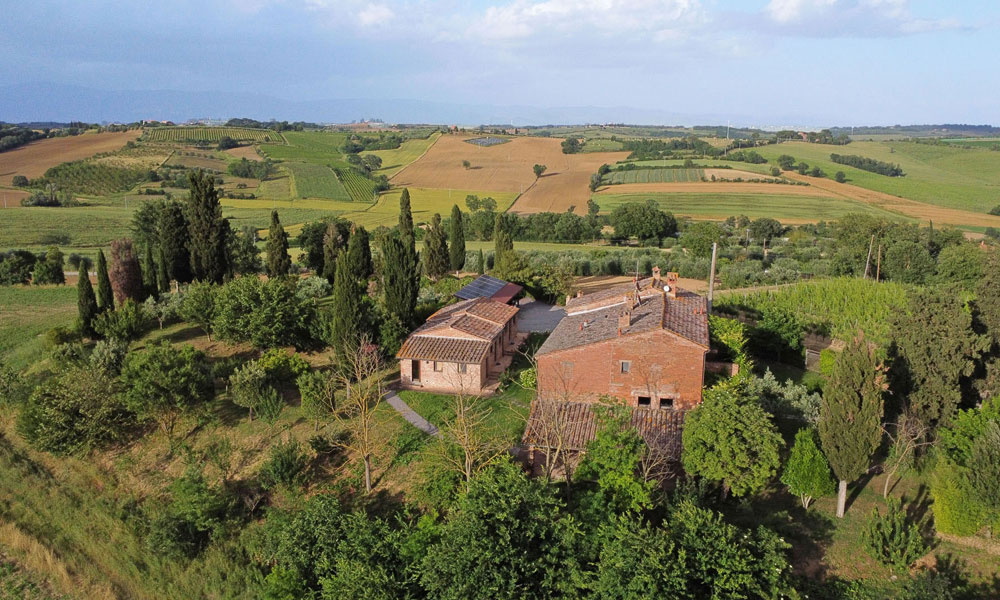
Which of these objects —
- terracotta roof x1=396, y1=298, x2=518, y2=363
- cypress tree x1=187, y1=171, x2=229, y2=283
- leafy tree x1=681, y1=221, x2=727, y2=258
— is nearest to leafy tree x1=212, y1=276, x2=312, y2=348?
terracotta roof x1=396, y1=298, x2=518, y2=363

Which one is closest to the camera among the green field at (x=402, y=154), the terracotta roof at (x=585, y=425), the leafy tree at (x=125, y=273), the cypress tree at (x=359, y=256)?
the terracotta roof at (x=585, y=425)

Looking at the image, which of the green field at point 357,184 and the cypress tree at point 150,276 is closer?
the cypress tree at point 150,276

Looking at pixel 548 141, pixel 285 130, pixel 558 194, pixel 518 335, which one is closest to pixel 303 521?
pixel 518 335

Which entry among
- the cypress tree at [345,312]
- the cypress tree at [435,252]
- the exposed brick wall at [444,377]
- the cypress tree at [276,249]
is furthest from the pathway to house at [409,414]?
the cypress tree at [435,252]

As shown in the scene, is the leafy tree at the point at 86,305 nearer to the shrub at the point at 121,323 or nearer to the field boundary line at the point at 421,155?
the shrub at the point at 121,323

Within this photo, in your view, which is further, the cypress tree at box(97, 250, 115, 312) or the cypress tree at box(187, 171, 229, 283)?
the cypress tree at box(187, 171, 229, 283)

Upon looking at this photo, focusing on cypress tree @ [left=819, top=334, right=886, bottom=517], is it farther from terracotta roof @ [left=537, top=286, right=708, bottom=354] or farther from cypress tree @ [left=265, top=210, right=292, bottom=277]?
cypress tree @ [left=265, top=210, right=292, bottom=277]
